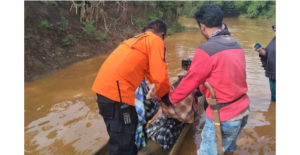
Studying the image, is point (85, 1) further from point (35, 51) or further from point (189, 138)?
point (189, 138)

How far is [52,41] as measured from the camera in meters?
7.68

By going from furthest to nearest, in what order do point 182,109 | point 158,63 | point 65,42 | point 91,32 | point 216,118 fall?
1. point 91,32
2. point 65,42
3. point 182,109
4. point 158,63
5. point 216,118

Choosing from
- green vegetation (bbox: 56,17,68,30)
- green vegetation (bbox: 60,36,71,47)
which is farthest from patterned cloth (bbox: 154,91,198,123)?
green vegetation (bbox: 56,17,68,30)

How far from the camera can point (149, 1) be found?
1420cm

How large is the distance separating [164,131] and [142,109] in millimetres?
789

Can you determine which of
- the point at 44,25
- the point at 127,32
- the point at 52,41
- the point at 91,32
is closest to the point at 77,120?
the point at 52,41

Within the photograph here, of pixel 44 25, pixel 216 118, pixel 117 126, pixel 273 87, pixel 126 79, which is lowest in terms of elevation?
pixel 273 87

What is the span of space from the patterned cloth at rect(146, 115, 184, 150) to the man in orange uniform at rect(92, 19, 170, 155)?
2.90ft

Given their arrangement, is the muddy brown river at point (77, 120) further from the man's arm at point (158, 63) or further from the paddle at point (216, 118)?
the paddle at point (216, 118)

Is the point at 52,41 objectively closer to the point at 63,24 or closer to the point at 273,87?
the point at 63,24

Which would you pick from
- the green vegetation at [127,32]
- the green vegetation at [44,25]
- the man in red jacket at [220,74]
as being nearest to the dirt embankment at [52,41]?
the green vegetation at [44,25]

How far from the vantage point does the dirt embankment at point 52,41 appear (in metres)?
6.62

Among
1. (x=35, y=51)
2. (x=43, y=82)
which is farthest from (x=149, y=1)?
(x=43, y=82)
